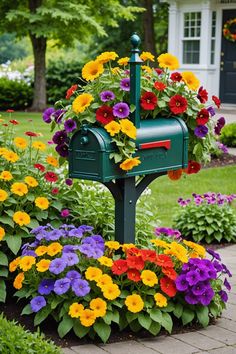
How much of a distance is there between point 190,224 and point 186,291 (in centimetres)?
269

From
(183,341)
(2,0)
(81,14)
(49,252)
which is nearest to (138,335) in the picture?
(183,341)

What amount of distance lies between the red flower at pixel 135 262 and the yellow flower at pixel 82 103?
918mm

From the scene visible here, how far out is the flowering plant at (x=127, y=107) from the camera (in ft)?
13.5

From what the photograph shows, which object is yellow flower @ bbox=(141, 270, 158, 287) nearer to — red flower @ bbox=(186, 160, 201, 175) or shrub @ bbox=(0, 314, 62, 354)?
shrub @ bbox=(0, 314, 62, 354)

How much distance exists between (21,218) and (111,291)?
753 mm

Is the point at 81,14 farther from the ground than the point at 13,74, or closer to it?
farther from the ground

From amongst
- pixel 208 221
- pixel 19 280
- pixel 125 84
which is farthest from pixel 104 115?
pixel 208 221

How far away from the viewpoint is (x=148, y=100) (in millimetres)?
4316

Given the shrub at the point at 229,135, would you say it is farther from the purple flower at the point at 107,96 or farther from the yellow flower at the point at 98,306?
the yellow flower at the point at 98,306

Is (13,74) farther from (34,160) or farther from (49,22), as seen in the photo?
(34,160)

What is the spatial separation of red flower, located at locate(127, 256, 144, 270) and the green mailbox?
12.0 inches

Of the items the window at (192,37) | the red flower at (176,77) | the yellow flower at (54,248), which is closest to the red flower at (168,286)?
the yellow flower at (54,248)

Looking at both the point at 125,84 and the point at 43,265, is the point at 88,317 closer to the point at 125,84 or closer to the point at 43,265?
the point at 43,265

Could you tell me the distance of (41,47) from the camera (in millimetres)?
20922
